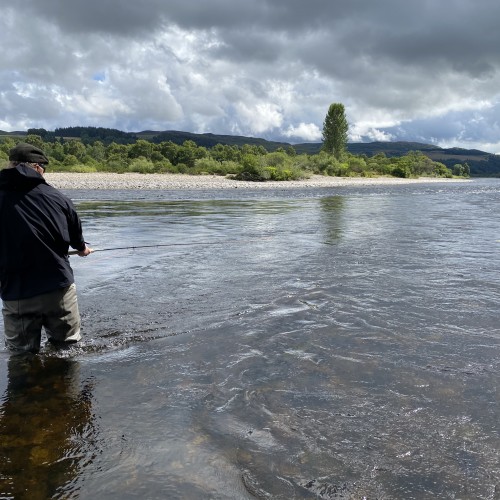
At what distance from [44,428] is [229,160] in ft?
299

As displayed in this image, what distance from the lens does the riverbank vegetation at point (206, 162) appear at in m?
73.1

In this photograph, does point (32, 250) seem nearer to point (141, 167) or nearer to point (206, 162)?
point (141, 167)

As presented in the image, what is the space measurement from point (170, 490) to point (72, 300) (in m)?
2.65

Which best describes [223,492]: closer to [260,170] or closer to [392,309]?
[392,309]

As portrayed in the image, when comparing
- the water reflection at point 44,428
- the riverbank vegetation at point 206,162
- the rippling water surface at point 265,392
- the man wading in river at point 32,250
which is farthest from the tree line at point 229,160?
the water reflection at point 44,428

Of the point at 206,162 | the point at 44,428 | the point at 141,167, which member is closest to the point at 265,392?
the point at 44,428

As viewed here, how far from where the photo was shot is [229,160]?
9262cm

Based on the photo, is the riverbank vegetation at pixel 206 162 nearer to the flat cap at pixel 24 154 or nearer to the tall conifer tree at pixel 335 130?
the tall conifer tree at pixel 335 130

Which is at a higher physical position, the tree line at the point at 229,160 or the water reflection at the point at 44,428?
the tree line at the point at 229,160

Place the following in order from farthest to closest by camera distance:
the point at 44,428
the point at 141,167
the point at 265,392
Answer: the point at 141,167 → the point at 265,392 → the point at 44,428

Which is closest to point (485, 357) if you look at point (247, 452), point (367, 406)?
point (367, 406)

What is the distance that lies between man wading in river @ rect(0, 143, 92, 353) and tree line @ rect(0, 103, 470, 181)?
215 feet

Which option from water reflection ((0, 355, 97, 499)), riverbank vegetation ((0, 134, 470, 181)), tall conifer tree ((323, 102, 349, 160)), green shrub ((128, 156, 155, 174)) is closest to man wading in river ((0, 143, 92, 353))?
water reflection ((0, 355, 97, 499))

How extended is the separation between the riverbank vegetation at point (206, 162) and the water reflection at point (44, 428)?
6175 centimetres
